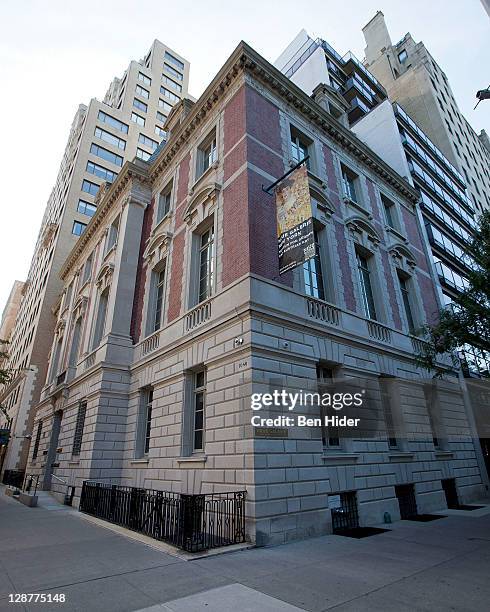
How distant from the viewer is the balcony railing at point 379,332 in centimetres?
1397

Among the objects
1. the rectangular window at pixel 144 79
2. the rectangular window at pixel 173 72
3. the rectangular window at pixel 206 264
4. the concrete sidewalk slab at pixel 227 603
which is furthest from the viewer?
the rectangular window at pixel 173 72

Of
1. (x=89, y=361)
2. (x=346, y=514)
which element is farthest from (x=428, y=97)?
(x=346, y=514)

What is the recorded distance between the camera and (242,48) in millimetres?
14156

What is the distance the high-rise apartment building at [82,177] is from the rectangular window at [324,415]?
2350 centimetres

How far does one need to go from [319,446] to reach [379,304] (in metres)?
7.67

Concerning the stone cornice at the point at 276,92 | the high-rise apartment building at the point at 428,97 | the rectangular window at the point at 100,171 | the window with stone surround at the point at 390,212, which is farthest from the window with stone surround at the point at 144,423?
the high-rise apartment building at the point at 428,97

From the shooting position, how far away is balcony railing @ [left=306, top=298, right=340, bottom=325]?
38.9 feet

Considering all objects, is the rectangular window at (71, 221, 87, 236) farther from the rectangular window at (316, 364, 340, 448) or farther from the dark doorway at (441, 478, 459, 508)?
the dark doorway at (441, 478, 459, 508)

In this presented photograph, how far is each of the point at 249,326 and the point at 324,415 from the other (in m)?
3.87

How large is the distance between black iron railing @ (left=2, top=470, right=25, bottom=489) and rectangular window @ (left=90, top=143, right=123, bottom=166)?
3450 centimetres

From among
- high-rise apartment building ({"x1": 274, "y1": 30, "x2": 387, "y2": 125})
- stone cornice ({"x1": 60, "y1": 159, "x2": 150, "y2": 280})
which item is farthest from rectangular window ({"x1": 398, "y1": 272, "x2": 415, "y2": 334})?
high-rise apartment building ({"x1": 274, "y1": 30, "x2": 387, "y2": 125})

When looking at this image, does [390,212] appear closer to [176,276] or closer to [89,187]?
[176,276]

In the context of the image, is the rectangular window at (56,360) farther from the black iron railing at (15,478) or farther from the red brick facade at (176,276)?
the red brick facade at (176,276)

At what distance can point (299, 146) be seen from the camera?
16234mm
